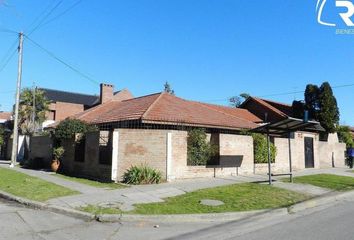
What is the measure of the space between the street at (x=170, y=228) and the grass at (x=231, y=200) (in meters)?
0.87

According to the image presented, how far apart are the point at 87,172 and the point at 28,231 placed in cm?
1083

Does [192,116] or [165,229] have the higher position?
[192,116]

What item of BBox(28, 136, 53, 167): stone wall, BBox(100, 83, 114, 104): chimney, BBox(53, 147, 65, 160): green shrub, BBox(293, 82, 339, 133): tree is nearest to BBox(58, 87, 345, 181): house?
BBox(53, 147, 65, 160): green shrub

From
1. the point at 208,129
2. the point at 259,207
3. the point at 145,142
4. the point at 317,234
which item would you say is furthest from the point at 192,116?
the point at 317,234

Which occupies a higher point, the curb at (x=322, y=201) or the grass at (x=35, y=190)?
the grass at (x=35, y=190)

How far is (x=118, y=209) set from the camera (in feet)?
32.6

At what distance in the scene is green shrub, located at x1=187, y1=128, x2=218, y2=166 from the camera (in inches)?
691

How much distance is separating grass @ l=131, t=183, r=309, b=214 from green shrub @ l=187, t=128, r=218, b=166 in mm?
3154

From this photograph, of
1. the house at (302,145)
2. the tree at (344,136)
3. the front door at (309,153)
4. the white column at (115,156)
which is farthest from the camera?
the tree at (344,136)

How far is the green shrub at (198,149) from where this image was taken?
57.6 ft

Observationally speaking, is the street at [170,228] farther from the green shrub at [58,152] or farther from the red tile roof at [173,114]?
the green shrub at [58,152]

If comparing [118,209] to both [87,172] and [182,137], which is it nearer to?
[182,137]

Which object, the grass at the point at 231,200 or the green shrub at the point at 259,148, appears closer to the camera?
the grass at the point at 231,200

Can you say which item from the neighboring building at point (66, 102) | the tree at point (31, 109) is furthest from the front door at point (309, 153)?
the tree at point (31, 109)
